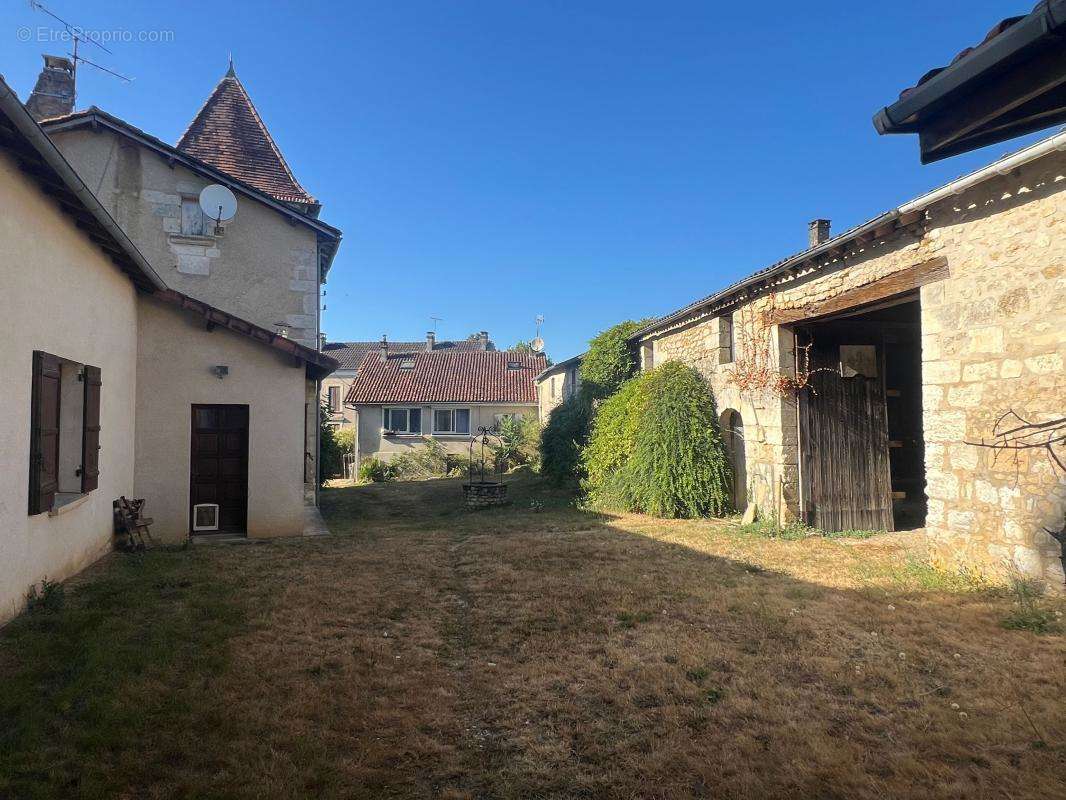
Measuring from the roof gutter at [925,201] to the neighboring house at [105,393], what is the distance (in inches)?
269

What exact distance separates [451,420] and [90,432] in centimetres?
1867

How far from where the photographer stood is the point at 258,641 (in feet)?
15.0

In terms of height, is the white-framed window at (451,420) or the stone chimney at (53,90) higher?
the stone chimney at (53,90)

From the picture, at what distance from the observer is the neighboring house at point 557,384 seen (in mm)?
19844

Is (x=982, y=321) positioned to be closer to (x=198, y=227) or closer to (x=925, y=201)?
(x=925, y=201)

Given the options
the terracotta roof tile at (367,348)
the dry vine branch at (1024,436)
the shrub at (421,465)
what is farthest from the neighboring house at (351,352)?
the dry vine branch at (1024,436)

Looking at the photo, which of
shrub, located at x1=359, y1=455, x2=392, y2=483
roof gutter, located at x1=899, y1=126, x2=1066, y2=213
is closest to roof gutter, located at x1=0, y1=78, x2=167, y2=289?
roof gutter, located at x1=899, y1=126, x2=1066, y2=213

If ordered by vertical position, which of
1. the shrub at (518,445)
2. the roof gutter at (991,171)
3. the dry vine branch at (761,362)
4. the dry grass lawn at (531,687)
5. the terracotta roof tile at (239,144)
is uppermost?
the terracotta roof tile at (239,144)

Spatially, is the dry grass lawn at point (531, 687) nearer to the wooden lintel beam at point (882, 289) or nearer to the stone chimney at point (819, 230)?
the wooden lintel beam at point (882, 289)

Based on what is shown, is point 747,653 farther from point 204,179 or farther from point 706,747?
point 204,179

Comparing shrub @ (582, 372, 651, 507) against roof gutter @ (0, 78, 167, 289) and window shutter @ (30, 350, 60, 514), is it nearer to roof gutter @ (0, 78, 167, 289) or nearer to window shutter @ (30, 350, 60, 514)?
roof gutter @ (0, 78, 167, 289)

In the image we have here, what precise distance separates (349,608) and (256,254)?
834 cm

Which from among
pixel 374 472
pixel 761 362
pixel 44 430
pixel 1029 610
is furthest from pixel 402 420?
pixel 1029 610

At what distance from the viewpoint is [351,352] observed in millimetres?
40344
